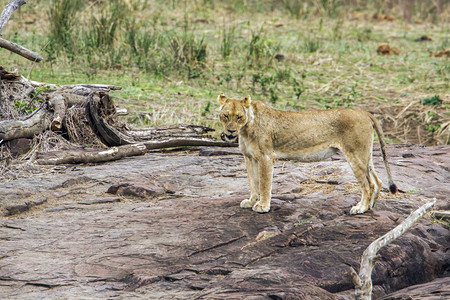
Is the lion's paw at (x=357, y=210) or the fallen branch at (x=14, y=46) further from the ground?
the fallen branch at (x=14, y=46)

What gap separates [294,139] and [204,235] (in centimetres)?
151

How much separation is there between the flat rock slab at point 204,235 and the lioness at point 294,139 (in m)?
0.26

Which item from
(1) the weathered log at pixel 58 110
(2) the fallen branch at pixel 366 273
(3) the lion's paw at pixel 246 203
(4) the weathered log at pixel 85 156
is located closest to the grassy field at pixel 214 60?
(1) the weathered log at pixel 58 110

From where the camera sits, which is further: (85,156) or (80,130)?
(80,130)

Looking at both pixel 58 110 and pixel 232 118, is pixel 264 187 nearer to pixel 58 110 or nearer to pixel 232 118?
pixel 232 118

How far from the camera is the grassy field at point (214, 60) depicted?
1288cm

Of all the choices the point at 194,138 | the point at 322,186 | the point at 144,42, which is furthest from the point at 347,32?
the point at 322,186

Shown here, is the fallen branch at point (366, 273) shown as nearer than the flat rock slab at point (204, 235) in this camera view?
Yes

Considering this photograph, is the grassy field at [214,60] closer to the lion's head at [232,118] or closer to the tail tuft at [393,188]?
the lion's head at [232,118]

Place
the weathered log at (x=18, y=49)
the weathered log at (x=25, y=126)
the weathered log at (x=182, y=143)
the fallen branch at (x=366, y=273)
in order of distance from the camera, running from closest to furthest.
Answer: the fallen branch at (x=366, y=273) < the weathered log at (x=25, y=126) < the weathered log at (x=18, y=49) < the weathered log at (x=182, y=143)

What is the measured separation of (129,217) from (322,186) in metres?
2.29

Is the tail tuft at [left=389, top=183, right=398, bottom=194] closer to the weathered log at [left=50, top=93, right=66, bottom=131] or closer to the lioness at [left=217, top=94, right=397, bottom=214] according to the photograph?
the lioness at [left=217, top=94, right=397, bottom=214]

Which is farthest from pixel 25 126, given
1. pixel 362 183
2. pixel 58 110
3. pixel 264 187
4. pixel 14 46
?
pixel 362 183

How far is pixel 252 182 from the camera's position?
275 inches
